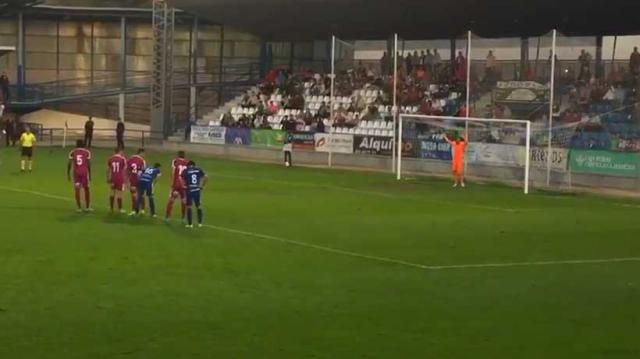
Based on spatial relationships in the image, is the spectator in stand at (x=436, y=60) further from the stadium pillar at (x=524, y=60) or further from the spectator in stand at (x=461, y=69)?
the stadium pillar at (x=524, y=60)

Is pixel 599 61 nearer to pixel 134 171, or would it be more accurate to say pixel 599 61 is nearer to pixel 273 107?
pixel 134 171

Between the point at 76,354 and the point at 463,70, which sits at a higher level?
the point at 463,70

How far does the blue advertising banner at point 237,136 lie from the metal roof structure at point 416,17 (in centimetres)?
692

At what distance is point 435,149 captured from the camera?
44.4 m

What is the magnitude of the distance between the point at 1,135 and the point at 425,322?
51.3 metres

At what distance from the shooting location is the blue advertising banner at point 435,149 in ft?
145

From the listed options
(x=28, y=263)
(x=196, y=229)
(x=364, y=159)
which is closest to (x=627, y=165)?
(x=364, y=159)

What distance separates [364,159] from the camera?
160 feet

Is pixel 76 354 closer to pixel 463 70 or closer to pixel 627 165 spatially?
pixel 627 165

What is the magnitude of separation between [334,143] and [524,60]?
1095cm

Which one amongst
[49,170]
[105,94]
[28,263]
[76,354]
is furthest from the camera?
[105,94]

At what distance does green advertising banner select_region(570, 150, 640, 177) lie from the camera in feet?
124

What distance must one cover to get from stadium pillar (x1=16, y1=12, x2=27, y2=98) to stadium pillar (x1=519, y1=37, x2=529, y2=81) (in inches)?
1369

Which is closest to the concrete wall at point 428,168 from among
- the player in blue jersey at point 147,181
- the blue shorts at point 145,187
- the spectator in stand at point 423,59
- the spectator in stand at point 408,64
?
the spectator in stand at point 408,64
